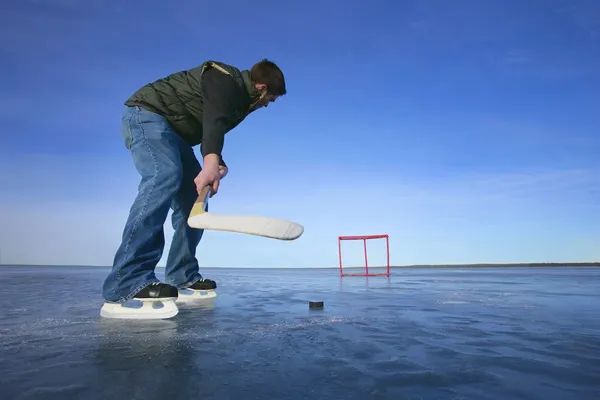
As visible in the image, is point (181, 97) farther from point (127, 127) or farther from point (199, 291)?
point (199, 291)

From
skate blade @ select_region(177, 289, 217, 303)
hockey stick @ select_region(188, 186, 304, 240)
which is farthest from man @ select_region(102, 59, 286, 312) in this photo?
skate blade @ select_region(177, 289, 217, 303)

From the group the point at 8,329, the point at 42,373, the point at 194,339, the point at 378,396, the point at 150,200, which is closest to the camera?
the point at 378,396

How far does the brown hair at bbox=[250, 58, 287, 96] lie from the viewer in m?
2.86

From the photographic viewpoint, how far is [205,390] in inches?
42.6

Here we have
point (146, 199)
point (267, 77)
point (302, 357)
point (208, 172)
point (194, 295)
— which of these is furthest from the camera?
point (194, 295)

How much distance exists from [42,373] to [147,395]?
19.4 inches

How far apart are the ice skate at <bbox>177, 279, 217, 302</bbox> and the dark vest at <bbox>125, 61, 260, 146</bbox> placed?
1542 millimetres

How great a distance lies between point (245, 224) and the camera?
93.1 inches

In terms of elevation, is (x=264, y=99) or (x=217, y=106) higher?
(x=264, y=99)

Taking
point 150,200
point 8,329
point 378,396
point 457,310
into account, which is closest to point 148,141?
point 150,200

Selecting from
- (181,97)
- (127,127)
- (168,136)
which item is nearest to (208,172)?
(168,136)

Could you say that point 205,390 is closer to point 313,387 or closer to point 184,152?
point 313,387

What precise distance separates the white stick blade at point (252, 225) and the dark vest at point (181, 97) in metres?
0.84

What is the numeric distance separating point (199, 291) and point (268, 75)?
217 centimetres
